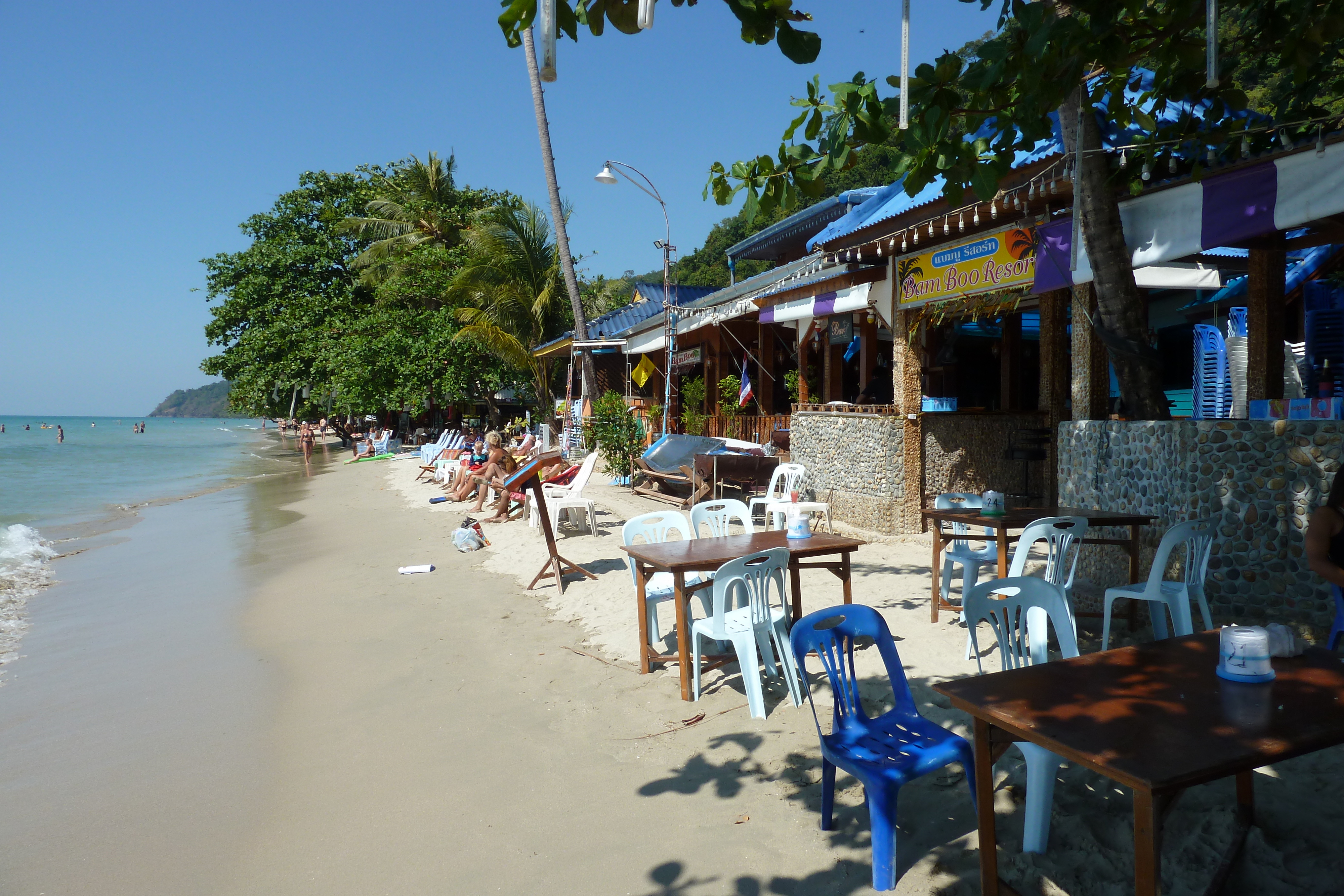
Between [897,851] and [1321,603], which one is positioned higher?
[1321,603]

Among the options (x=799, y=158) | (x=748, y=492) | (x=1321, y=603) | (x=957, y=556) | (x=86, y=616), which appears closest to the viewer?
(x=799, y=158)

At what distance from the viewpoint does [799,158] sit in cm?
357

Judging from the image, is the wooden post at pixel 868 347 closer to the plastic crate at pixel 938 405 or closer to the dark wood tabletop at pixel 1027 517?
the plastic crate at pixel 938 405

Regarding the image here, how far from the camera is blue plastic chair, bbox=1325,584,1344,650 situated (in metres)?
3.64

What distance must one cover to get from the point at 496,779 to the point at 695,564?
58.7 inches

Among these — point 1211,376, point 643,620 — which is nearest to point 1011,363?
point 1211,376

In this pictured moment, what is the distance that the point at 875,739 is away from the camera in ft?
9.61

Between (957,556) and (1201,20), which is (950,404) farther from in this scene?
(1201,20)

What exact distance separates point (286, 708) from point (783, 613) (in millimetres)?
3145

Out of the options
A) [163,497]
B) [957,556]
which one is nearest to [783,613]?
[957,556]

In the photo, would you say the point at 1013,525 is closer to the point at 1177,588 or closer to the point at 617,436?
the point at 1177,588

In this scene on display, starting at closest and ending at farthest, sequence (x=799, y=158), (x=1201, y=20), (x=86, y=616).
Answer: (x=799, y=158)
(x=1201, y=20)
(x=86, y=616)

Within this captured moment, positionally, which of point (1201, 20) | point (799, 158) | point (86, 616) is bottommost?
point (86, 616)

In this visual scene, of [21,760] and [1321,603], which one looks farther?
[1321,603]
